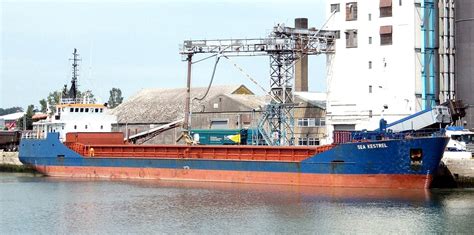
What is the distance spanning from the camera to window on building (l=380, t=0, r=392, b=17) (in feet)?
170

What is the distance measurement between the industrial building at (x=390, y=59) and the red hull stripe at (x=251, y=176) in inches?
371

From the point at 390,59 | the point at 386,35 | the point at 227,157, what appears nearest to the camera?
the point at 227,157

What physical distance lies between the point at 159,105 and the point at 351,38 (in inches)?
900

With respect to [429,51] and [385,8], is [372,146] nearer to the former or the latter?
[429,51]

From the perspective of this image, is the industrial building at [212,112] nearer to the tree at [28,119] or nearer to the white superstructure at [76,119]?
the white superstructure at [76,119]

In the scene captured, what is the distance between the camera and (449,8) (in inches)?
2051

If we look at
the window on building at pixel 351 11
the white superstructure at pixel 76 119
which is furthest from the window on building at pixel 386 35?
the white superstructure at pixel 76 119

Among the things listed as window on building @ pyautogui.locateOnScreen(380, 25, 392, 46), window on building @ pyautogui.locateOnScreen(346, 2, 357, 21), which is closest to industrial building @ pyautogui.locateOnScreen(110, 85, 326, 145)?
window on building @ pyautogui.locateOnScreen(346, 2, 357, 21)

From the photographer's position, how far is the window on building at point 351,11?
5372 centimetres

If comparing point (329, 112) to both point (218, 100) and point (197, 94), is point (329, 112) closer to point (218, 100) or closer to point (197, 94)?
point (218, 100)

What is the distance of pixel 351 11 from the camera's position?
53.8m

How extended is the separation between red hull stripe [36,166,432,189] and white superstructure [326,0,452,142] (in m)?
8.86

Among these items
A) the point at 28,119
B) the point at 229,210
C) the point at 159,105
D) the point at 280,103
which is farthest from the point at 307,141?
the point at 28,119

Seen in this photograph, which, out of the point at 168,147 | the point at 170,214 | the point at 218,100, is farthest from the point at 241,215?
the point at 218,100
